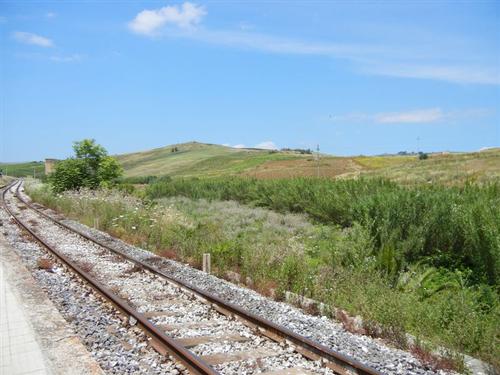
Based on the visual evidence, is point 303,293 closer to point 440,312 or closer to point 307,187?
point 440,312

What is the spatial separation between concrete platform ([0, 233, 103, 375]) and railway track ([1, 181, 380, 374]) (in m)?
0.97

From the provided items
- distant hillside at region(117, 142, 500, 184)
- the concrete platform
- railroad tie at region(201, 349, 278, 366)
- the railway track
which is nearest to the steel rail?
the railway track

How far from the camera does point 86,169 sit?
116 ft

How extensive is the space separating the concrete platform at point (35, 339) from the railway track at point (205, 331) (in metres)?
0.97

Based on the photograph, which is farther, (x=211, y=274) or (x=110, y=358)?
(x=211, y=274)

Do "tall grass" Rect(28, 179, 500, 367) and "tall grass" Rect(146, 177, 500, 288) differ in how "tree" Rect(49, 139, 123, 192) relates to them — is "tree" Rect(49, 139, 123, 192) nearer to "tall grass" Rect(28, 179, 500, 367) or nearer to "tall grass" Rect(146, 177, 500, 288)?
"tall grass" Rect(28, 179, 500, 367)

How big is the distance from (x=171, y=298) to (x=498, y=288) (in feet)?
20.4

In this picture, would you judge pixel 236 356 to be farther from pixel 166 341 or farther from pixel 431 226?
pixel 431 226

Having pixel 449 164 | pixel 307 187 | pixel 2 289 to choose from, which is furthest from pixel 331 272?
pixel 449 164

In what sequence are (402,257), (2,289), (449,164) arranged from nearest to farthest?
1. (2,289)
2. (402,257)
3. (449,164)

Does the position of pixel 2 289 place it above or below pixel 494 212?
below

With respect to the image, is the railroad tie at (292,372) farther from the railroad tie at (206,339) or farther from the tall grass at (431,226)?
the tall grass at (431,226)

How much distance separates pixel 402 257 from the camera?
37.1 ft

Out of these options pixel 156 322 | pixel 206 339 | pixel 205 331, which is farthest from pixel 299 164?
pixel 206 339
